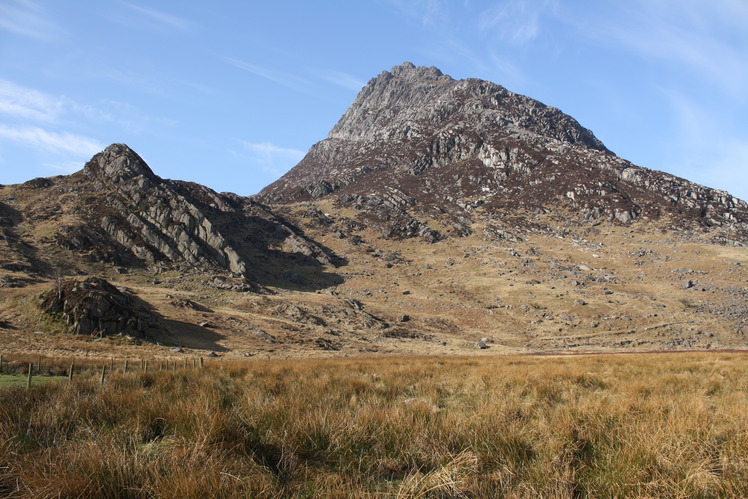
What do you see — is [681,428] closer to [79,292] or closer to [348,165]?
[79,292]

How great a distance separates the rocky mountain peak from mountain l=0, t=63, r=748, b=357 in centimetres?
46

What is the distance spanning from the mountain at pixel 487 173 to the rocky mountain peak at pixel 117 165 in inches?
1973

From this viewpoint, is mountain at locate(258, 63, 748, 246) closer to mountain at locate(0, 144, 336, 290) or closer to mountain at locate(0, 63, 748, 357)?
mountain at locate(0, 63, 748, 357)

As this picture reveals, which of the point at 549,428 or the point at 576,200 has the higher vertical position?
the point at 576,200

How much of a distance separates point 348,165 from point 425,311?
10209 cm

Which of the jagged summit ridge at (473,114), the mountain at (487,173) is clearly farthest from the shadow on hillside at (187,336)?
the jagged summit ridge at (473,114)

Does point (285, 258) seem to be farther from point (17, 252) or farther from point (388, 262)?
point (17, 252)

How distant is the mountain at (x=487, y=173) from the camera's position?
93062mm

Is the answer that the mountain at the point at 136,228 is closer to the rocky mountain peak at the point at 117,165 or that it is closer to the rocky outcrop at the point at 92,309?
the rocky mountain peak at the point at 117,165

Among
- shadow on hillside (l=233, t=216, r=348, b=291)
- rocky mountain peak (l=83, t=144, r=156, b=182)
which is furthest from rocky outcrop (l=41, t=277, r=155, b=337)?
rocky mountain peak (l=83, t=144, r=156, b=182)

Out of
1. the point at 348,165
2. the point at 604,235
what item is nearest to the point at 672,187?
the point at 604,235

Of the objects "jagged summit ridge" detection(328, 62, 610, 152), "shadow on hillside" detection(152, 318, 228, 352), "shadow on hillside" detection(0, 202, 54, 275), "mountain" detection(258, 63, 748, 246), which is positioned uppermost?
"jagged summit ridge" detection(328, 62, 610, 152)

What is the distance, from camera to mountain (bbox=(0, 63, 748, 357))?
116 feet

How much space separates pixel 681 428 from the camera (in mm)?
4055
